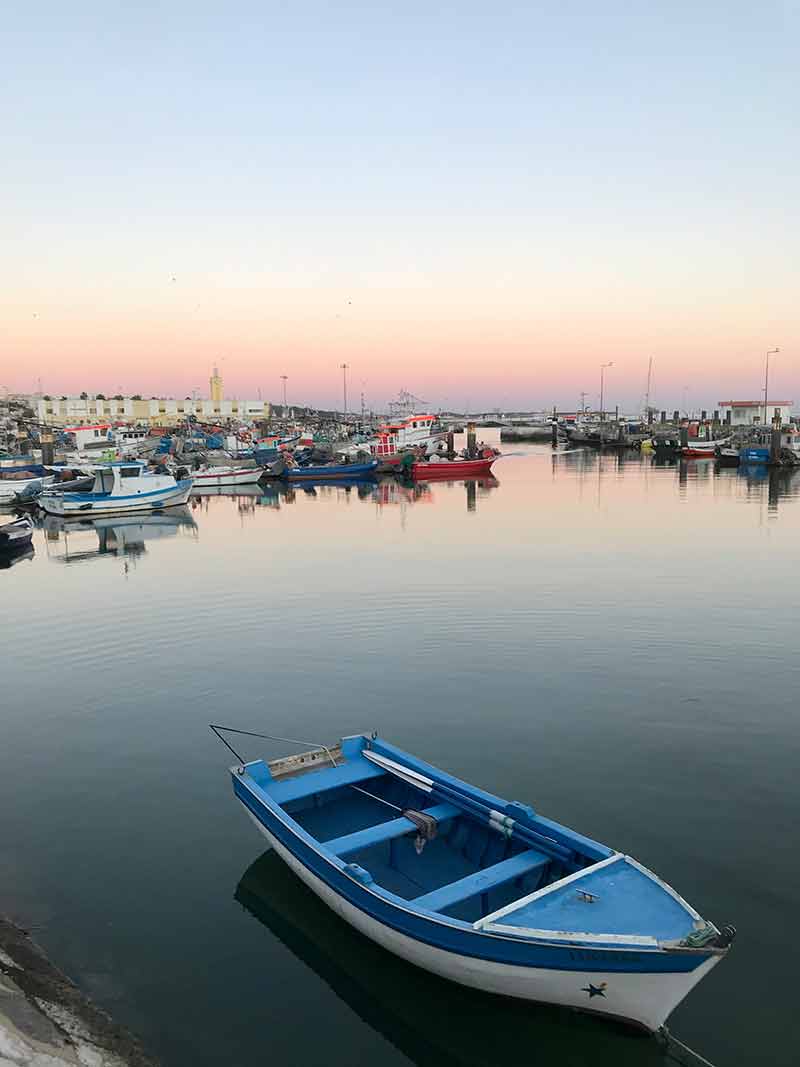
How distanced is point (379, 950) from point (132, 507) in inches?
1637

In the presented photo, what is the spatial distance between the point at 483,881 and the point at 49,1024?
3.93m

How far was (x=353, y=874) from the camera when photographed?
7.27 m

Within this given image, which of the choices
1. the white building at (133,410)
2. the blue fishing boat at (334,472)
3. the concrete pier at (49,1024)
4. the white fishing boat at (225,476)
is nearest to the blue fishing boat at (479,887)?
the concrete pier at (49,1024)

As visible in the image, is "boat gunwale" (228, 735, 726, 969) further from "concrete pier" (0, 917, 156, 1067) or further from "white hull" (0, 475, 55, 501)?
"white hull" (0, 475, 55, 501)

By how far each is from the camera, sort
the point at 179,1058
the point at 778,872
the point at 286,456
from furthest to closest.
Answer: the point at 286,456 → the point at 778,872 → the point at 179,1058

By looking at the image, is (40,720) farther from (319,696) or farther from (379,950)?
(379,950)

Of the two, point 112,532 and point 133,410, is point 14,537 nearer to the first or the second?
point 112,532

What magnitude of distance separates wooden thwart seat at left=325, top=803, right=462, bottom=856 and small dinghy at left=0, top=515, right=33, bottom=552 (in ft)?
92.3

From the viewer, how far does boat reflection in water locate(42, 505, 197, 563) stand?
32.8 meters

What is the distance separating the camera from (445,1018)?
6.86m

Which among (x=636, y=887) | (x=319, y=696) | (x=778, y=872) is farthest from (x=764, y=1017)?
(x=319, y=696)

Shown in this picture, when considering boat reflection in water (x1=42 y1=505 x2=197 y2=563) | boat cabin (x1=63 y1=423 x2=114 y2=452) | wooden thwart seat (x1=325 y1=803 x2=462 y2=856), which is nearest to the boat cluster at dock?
boat cabin (x1=63 y1=423 x2=114 y2=452)

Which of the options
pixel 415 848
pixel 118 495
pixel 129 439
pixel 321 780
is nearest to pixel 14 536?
pixel 118 495

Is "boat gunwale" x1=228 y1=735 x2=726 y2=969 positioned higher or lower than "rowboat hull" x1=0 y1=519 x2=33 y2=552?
lower
